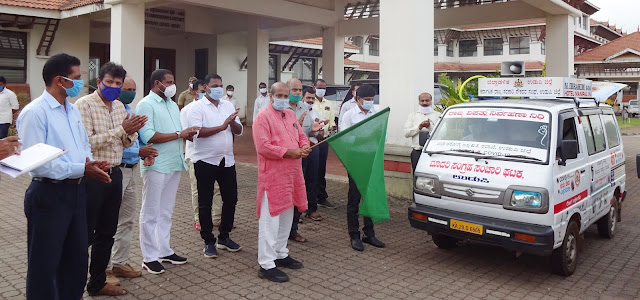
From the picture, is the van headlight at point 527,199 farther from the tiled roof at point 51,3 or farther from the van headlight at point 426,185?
the tiled roof at point 51,3

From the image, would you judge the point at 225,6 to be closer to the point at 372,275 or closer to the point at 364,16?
the point at 364,16

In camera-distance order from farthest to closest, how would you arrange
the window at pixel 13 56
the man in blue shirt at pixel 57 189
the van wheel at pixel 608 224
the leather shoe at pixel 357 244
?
1. the window at pixel 13 56
2. the van wheel at pixel 608 224
3. the leather shoe at pixel 357 244
4. the man in blue shirt at pixel 57 189

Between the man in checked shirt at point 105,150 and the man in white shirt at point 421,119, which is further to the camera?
the man in white shirt at point 421,119

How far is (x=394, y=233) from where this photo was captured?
6.80 m

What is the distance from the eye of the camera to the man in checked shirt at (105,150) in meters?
4.14

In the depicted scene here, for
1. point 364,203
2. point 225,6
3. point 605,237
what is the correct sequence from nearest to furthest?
point 364,203
point 605,237
point 225,6

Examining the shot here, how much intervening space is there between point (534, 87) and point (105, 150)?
16.2 ft

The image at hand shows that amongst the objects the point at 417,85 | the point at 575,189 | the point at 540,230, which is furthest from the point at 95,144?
the point at 417,85

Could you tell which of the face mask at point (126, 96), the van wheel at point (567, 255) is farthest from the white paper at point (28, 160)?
the van wheel at point (567, 255)

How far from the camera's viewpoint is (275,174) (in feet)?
16.1

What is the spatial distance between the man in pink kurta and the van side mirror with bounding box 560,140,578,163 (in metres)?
2.48

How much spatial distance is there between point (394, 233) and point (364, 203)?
4.68ft

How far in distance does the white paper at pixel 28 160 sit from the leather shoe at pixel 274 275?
7.84 feet

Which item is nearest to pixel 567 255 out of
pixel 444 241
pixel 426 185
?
pixel 444 241
